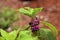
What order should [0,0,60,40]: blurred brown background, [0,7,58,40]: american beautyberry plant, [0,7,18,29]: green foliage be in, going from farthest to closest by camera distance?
1. [0,0,60,40]: blurred brown background
2. [0,7,18,29]: green foliage
3. [0,7,58,40]: american beautyberry plant

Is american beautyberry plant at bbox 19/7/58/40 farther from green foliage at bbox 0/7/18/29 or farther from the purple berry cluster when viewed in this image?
green foliage at bbox 0/7/18/29

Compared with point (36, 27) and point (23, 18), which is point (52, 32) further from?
point (23, 18)

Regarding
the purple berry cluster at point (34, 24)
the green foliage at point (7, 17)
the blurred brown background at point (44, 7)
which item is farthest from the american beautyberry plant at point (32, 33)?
the blurred brown background at point (44, 7)

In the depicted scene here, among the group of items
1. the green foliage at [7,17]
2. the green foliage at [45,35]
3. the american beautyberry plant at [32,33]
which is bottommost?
the green foliage at [7,17]

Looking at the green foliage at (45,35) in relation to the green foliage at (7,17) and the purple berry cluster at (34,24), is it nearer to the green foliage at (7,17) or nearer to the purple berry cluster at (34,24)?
the purple berry cluster at (34,24)

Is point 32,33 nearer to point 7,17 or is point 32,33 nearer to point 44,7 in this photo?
point 7,17

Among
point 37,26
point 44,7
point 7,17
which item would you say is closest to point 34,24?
point 37,26

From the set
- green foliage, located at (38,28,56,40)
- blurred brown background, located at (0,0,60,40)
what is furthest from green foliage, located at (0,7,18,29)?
green foliage, located at (38,28,56,40)

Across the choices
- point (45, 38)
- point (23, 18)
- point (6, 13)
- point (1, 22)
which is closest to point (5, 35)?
point (45, 38)
